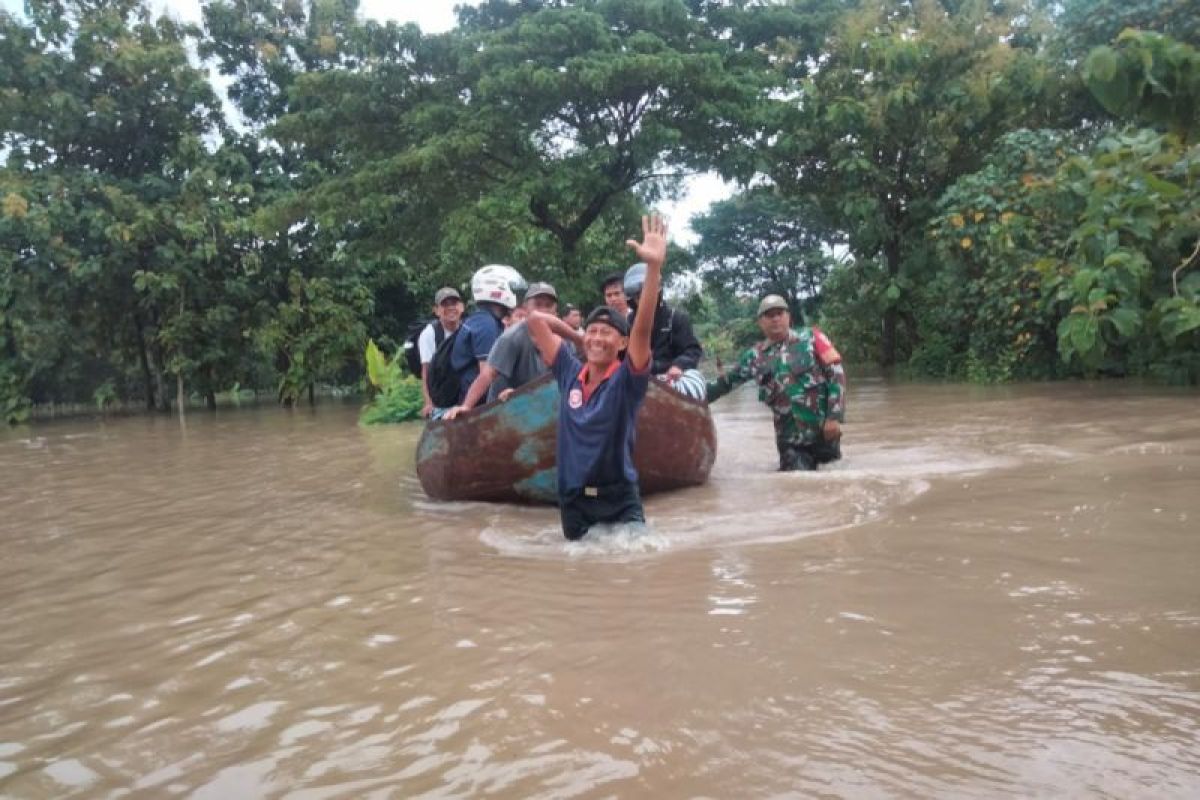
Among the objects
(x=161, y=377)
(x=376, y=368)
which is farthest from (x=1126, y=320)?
(x=161, y=377)

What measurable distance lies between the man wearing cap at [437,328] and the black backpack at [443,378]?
0.07 meters

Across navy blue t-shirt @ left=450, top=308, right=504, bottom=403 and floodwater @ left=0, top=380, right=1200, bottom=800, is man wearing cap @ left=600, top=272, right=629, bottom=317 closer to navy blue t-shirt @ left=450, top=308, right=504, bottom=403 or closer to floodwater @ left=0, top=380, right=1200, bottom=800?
navy blue t-shirt @ left=450, top=308, right=504, bottom=403

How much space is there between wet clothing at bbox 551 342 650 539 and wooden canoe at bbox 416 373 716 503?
100cm

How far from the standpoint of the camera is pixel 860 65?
55.6 feet

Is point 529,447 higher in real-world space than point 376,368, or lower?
lower

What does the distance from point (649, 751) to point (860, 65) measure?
55.3ft

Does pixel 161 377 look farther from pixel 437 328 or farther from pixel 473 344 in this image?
pixel 473 344

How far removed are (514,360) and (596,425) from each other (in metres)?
1.76

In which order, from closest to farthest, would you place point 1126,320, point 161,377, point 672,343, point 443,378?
1. point 443,378
2. point 672,343
3. point 1126,320
4. point 161,377

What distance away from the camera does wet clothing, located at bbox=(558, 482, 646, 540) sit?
14.9 ft

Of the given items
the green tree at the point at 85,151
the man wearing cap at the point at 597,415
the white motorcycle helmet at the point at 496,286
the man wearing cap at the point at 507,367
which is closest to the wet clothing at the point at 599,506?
the man wearing cap at the point at 597,415

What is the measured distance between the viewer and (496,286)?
20.4 feet

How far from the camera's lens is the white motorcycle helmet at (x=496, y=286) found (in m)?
6.22

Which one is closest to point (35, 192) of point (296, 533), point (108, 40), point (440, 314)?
point (108, 40)
